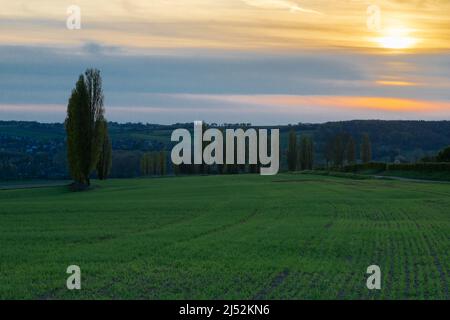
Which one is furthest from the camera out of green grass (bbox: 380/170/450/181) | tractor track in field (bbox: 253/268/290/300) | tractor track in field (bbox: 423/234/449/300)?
green grass (bbox: 380/170/450/181)

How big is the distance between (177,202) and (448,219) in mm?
16933

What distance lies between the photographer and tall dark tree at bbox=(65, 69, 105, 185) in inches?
2643

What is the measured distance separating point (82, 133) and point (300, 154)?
7014 centimetres

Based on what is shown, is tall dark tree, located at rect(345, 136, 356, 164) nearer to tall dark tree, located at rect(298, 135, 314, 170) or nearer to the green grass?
tall dark tree, located at rect(298, 135, 314, 170)

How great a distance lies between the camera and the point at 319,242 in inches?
886

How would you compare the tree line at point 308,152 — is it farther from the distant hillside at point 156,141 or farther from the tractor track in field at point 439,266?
the tractor track in field at point 439,266

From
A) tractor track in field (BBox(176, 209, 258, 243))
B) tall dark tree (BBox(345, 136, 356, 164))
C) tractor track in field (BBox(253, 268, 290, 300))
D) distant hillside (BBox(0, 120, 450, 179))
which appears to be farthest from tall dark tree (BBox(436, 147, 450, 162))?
tractor track in field (BBox(253, 268, 290, 300))

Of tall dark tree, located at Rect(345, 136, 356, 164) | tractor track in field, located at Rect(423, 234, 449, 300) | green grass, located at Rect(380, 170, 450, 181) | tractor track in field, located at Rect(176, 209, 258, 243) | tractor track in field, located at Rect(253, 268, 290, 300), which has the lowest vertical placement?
green grass, located at Rect(380, 170, 450, 181)

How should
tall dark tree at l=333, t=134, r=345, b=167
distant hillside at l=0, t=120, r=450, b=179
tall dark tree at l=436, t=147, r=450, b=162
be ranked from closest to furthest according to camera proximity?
1. tall dark tree at l=436, t=147, r=450, b=162
2. tall dark tree at l=333, t=134, r=345, b=167
3. distant hillside at l=0, t=120, r=450, b=179

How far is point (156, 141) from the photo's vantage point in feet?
614

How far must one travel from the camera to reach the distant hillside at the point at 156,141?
482 feet

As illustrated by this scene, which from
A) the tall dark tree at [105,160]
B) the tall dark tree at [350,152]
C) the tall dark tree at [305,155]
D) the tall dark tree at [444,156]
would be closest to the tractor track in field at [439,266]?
the tall dark tree at [105,160]

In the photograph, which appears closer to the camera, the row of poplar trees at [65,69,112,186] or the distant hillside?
the row of poplar trees at [65,69,112,186]

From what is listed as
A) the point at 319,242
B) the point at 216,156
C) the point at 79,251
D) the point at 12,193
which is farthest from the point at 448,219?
the point at 216,156
